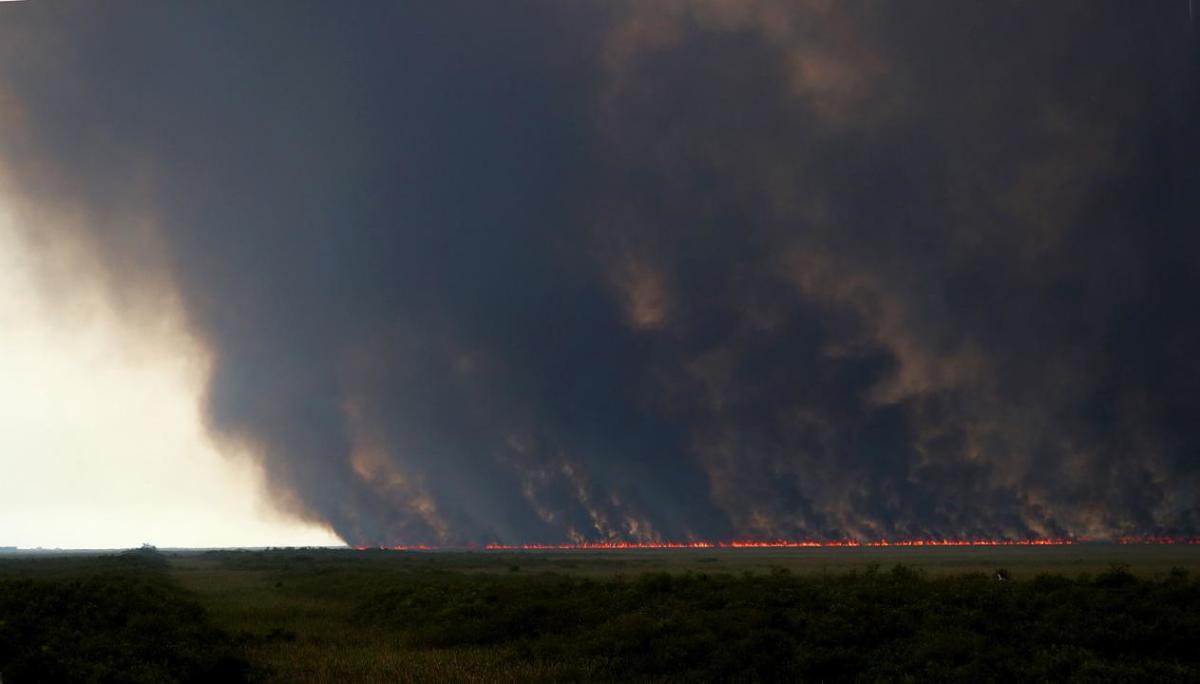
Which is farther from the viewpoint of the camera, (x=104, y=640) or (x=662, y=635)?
(x=662, y=635)

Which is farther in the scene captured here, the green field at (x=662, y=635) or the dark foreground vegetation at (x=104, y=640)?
the green field at (x=662, y=635)

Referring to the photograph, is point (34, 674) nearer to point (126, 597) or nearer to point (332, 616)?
point (126, 597)

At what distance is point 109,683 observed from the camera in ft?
61.4

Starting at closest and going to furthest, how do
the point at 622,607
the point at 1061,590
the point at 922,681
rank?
the point at 922,681 < the point at 1061,590 < the point at 622,607

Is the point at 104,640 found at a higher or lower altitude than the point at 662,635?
higher

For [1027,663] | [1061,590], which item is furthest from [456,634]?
[1061,590]

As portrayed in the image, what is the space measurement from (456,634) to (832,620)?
16719mm

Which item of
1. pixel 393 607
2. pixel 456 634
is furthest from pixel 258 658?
pixel 393 607

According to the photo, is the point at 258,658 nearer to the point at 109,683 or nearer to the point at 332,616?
the point at 109,683

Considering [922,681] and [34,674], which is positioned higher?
[34,674]

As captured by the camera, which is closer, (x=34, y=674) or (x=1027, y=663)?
(x=34, y=674)

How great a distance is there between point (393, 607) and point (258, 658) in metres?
14.6

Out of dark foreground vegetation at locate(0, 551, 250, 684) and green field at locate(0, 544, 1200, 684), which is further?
green field at locate(0, 544, 1200, 684)

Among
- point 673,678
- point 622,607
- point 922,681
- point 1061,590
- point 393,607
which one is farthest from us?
point 393,607
